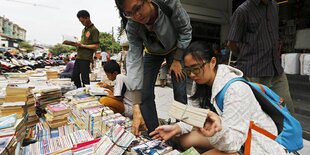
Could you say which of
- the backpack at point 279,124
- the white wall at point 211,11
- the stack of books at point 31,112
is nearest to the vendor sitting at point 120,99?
the stack of books at point 31,112

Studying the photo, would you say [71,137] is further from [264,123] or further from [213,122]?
[264,123]

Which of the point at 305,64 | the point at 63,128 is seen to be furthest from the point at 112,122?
the point at 305,64

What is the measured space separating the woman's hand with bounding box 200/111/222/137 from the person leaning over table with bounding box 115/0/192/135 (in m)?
0.63

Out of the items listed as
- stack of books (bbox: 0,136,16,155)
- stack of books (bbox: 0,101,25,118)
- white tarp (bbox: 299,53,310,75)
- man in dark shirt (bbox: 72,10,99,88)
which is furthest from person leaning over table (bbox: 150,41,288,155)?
white tarp (bbox: 299,53,310,75)

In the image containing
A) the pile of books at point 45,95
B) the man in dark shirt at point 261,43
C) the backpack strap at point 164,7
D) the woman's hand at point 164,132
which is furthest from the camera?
the pile of books at point 45,95

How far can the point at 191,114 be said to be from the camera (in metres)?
0.90

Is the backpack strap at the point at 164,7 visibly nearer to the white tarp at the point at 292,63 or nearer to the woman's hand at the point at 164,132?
the woman's hand at the point at 164,132

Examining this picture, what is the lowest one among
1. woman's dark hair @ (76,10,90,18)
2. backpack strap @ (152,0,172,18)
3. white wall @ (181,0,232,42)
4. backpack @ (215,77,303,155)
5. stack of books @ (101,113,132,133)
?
stack of books @ (101,113,132,133)

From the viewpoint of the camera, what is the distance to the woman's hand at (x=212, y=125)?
0.84 metres

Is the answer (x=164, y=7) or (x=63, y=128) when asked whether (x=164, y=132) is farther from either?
(x=63, y=128)

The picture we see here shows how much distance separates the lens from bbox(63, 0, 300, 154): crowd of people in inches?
36.8

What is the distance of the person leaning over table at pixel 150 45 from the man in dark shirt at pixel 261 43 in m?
0.53

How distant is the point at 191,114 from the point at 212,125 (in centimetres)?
10

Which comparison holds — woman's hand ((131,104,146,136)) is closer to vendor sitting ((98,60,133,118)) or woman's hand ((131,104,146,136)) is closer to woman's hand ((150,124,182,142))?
woman's hand ((150,124,182,142))
